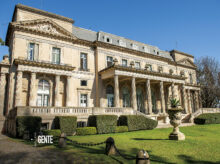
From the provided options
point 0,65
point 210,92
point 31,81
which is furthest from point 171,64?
point 0,65

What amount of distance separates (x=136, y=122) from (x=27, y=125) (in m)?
11.3

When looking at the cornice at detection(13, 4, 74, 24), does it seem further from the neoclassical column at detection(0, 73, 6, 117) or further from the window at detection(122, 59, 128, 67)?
the window at detection(122, 59, 128, 67)

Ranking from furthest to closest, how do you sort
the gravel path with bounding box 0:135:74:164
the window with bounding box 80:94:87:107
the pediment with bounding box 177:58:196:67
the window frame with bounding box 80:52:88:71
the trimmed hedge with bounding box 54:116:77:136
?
the pediment with bounding box 177:58:196:67 < the window frame with bounding box 80:52:88:71 < the window with bounding box 80:94:87:107 < the trimmed hedge with bounding box 54:116:77:136 < the gravel path with bounding box 0:135:74:164

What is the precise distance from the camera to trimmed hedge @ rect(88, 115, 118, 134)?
1772 centimetres

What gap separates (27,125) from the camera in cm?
1478

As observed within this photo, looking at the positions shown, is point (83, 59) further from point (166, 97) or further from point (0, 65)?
point (166, 97)

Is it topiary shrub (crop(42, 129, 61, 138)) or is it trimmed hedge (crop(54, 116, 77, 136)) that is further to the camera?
trimmed hedge (crop(54, 116, 77, 136))

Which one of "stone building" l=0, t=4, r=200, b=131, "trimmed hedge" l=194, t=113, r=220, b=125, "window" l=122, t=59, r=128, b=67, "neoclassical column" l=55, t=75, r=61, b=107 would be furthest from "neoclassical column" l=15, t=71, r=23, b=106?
"trimmed hedge" l=194, t=113, r=220, b=125

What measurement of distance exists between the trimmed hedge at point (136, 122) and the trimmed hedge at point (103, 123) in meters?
1.67

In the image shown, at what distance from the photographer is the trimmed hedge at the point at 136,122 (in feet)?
64.8

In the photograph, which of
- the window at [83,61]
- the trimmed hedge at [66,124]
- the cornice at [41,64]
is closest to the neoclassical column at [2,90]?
the cornice at [41,64]

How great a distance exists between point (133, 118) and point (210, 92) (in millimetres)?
28967

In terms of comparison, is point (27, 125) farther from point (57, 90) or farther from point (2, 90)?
point (2, 90)

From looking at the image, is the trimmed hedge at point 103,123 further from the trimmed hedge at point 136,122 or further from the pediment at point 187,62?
the pediment at point 187,62
